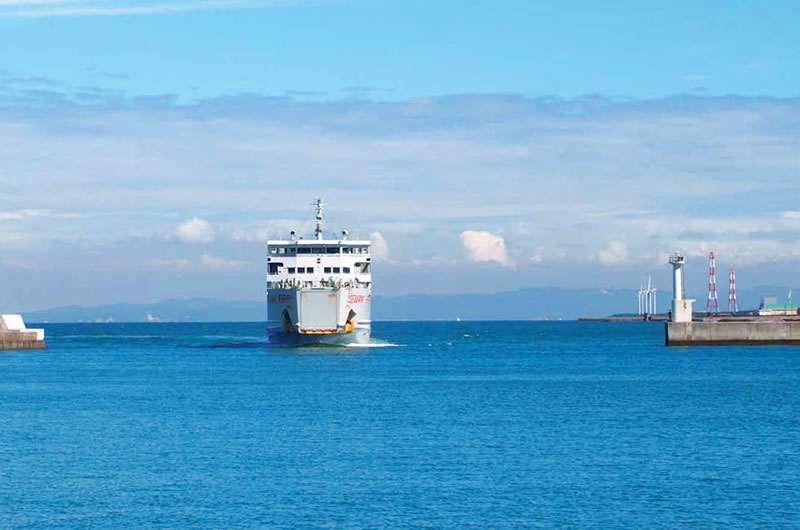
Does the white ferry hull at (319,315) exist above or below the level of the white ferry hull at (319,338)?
above

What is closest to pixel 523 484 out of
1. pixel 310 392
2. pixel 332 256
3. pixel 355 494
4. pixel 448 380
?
pixel 355 494

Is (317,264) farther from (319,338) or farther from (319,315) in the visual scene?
(319,338)

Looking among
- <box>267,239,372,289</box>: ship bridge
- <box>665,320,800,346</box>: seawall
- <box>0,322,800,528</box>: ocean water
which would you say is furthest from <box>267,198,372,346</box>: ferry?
<box>665,320,800,346</box>: seawall

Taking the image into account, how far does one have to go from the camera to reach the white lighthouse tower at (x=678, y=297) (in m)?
112

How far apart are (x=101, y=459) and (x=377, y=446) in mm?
9178

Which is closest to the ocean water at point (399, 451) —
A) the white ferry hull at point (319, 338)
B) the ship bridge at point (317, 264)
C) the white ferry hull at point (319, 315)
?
the white ferry hull at point (319, 315)

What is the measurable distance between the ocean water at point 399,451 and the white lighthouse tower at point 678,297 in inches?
1258

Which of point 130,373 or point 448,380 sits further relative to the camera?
point 130,373

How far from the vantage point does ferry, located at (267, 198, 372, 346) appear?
97.2 m

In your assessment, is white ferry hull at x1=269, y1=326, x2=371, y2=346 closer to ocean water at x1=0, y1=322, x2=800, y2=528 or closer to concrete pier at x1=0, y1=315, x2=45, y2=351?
ocean water at x1=0, y1=322, x2=800, y2=528

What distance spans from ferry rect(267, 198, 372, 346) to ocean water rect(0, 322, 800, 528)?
17093mm

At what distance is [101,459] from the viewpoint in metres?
40.6

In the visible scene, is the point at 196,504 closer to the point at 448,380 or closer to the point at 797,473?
the point at 797,473

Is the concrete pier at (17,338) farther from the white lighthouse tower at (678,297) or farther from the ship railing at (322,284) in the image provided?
the white lighthouse tower at (678,297)
